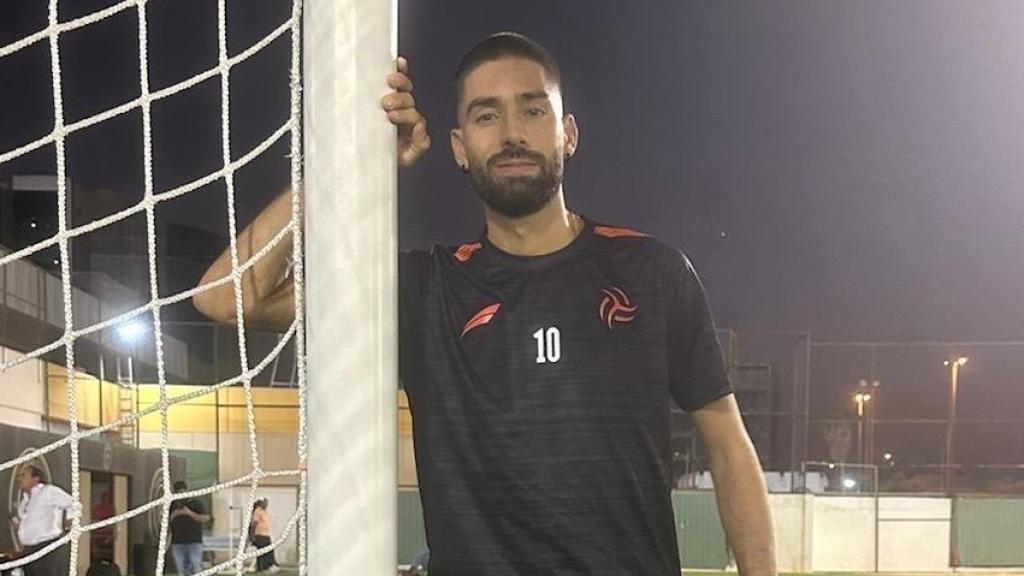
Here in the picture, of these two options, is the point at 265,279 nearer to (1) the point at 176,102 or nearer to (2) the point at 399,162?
(2) the point at 399,162

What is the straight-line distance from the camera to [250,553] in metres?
0.65

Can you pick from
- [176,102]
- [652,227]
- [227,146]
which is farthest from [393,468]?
[652,227]

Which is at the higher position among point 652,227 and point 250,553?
point 652,227

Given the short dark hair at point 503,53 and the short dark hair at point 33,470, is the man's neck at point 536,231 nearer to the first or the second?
the short dark hair at point 503,53

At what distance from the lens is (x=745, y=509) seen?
812 millimetres

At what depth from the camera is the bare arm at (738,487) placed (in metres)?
0.81

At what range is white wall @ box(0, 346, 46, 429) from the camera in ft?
14.9

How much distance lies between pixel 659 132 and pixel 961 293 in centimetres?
256

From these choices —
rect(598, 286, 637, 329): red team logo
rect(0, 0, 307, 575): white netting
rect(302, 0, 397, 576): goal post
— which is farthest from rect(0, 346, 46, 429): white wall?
rect(302, 0, 397, 576): goal post

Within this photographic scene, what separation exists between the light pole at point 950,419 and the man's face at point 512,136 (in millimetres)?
5819

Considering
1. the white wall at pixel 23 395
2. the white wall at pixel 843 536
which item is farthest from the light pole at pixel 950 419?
the white wall at pixel 23 395

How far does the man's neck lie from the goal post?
0.95ft

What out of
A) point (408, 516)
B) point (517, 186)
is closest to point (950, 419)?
point (408, 516)

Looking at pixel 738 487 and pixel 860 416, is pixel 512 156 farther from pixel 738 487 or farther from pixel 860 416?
pixel 860 416
